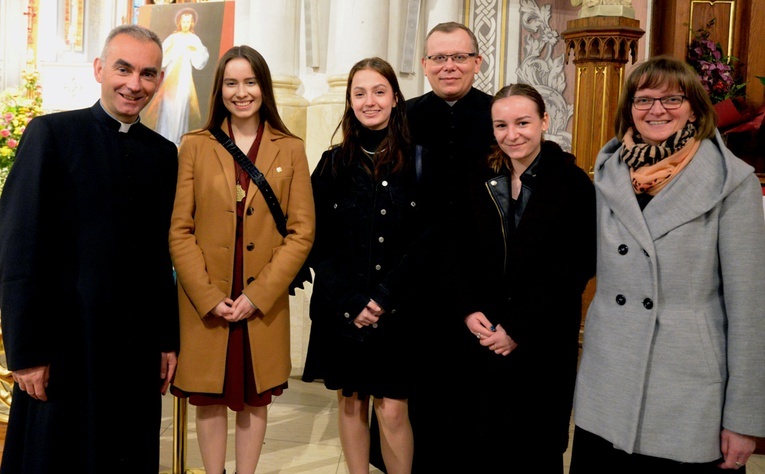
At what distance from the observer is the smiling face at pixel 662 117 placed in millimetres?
2178

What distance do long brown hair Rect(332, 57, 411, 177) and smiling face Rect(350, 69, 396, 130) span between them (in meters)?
0.02

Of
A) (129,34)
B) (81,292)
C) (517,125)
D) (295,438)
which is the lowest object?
(295,438)

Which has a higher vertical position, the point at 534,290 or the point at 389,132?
the point at 389,132

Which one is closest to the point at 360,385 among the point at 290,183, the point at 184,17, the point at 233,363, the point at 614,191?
the point at 233,363

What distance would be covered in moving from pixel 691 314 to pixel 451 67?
148 centimetres

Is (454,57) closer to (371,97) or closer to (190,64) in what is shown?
(371,97)

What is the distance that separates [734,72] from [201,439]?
427cm

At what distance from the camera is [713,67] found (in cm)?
499

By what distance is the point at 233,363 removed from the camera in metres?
2.76

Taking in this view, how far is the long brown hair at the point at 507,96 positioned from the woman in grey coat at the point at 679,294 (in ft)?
1.09

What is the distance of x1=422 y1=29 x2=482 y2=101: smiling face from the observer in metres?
3.08

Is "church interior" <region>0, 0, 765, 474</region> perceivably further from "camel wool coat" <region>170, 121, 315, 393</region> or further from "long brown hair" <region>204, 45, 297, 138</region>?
"long brown hair" <region>204, 45, 297, 138</region>

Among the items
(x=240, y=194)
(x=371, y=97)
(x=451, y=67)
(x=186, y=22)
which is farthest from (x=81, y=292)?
(x=186, y=22)

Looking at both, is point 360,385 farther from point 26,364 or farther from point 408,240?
point 26,364
